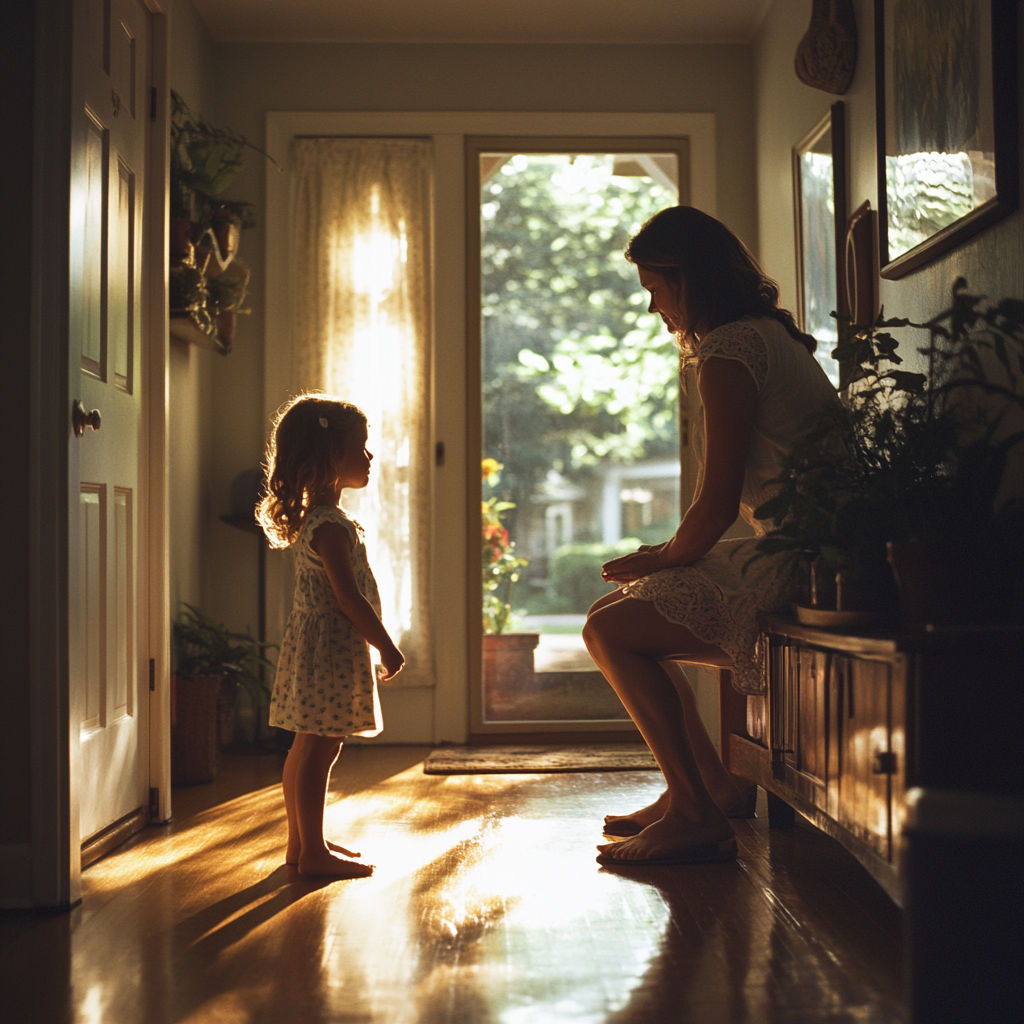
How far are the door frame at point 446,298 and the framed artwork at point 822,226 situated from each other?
2.21ft

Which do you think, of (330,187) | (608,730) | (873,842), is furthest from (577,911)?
(330,187)

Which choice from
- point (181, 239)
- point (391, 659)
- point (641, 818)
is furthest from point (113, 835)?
point (181, 239)

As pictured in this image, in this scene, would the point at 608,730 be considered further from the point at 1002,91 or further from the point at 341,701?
the point at 1002,91

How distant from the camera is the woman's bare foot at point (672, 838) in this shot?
83.4 inches

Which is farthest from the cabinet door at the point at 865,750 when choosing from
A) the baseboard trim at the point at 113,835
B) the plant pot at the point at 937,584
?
the baseboard trim at the point at 113,835

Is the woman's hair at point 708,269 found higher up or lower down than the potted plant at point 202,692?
higher up

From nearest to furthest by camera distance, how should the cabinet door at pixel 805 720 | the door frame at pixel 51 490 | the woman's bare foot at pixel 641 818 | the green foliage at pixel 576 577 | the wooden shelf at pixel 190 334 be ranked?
the cabinet door at pixel 805 720
the door frame at pixel 51 490
the woman's bare foot at pixel 641 818
the wooden shelf at pixel 190 334
the green foliage at pixel 576 577

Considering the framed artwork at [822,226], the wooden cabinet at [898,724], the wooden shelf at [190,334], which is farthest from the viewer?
the wooden shelf at [190,334]

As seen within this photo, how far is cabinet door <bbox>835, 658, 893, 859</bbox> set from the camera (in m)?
1.51

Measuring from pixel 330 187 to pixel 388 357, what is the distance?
25.6 inches

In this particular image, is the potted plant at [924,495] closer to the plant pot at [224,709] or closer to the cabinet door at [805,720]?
the cabinet door at [805,720]

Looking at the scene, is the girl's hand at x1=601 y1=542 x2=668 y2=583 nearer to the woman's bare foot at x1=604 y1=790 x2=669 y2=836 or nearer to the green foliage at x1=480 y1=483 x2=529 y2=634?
the woman's bare foot at x1=604 y1=790 x2=669 y2=836

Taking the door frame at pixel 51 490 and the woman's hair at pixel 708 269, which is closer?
the door frame at pixel 51 490

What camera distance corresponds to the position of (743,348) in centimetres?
209
